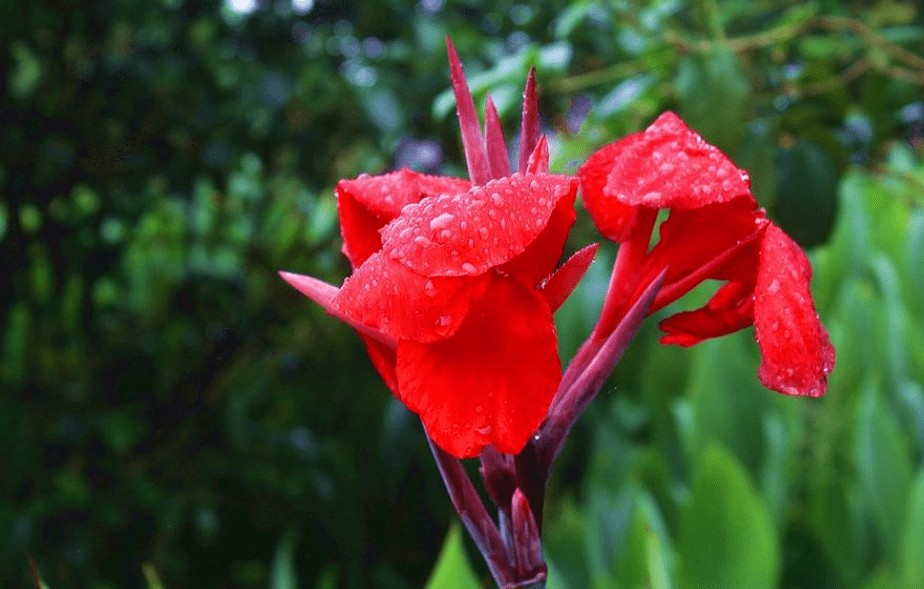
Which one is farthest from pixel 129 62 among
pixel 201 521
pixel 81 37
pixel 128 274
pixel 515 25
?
pixel 201 521

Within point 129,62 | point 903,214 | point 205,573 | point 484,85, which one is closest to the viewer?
point 484,85

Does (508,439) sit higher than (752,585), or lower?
higher

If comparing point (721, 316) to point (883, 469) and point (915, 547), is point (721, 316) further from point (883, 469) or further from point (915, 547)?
point (883, 469)

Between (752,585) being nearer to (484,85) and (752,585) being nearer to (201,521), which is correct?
(484,85)

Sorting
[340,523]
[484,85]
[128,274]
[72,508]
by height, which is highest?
[484,85]

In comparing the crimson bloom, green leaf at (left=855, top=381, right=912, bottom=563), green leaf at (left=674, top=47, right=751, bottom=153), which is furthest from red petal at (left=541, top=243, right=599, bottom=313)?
green leaf at (left=855, top=381, right=912, bottom=563)

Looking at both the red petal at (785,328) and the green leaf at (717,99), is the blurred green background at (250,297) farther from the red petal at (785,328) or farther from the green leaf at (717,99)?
the red petal at (785,328)

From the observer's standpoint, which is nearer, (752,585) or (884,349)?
(752,585)

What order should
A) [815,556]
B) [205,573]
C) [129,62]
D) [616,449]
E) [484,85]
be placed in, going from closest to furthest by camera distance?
1. [484,85]
2. [815,556]
3. [129,62]
4. [616,449]
5. [205,573]
